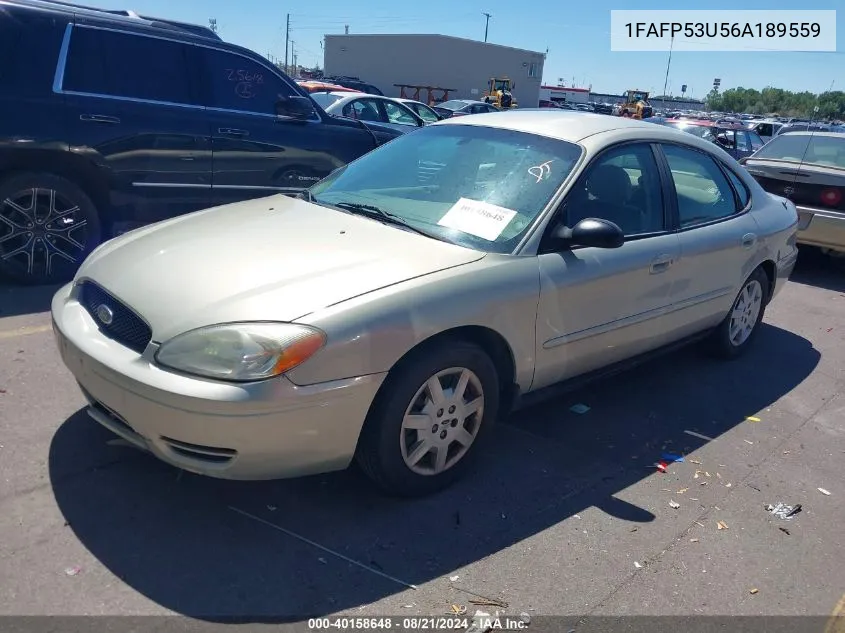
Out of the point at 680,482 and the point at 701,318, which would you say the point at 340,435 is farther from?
the point at 701,318

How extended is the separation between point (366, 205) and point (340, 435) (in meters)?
1.43

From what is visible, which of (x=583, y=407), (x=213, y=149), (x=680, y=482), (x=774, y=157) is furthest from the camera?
(x=774, y=157)

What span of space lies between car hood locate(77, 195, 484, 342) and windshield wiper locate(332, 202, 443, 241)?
54 mm

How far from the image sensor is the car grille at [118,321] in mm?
2809

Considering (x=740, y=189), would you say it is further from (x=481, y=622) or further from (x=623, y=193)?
(x=481, y=622)

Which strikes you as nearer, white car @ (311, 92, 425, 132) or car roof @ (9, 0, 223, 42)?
car roof @ (9, 0, 223, 42)

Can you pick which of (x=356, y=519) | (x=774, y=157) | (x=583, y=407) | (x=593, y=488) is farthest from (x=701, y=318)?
(x=774, y=157)

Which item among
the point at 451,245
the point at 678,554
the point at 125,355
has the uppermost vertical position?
the point at 451,245

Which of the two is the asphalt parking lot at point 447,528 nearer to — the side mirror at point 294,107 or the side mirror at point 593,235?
the side mirror at point 593,235

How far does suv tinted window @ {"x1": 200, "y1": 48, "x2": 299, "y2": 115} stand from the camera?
6.22 m

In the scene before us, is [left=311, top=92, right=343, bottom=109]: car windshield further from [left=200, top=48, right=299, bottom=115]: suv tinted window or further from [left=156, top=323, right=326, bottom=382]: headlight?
[left=156, top=323, right=326, bottom=382]: headlight

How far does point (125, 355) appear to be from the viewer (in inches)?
109

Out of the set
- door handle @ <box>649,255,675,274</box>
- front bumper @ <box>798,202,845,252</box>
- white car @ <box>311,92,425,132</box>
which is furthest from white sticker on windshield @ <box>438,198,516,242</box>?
white car @ <box>311,92,425,132</box>

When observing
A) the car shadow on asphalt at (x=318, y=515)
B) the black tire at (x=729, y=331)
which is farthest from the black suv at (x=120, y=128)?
the black tire at (x=729, y=331)
